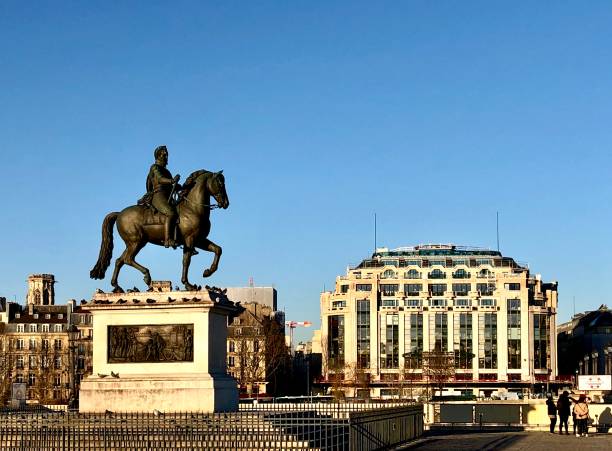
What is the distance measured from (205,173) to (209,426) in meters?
9.05

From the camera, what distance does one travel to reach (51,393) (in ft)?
401

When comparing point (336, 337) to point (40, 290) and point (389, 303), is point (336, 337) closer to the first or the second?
point (389, 303)

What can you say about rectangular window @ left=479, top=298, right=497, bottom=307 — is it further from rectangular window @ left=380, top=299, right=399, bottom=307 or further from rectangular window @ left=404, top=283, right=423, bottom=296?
rectangular window @ left=380, top=299, right=399, bottom=307

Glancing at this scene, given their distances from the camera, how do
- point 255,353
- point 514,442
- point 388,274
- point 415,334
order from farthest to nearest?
point 388,274
point 415,334
point 255,353
point 514,442

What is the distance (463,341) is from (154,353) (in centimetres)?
11921

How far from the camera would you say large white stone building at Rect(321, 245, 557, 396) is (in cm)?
14650

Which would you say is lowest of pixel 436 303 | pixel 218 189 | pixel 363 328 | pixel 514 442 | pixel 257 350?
pixel 257 350

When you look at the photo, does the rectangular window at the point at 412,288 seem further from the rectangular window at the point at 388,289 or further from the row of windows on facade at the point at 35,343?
the row of windows on facade at the point at 35,343

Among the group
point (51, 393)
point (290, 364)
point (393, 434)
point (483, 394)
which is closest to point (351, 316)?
point (290, 364)

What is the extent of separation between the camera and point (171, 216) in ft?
110

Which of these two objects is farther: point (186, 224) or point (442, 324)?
point (442, 324)

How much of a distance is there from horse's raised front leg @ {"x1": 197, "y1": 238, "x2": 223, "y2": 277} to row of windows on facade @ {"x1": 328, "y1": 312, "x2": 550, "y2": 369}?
376 feet

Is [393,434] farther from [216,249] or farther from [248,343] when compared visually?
[248,343]

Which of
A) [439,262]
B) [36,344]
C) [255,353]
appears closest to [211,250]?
[255,353]
